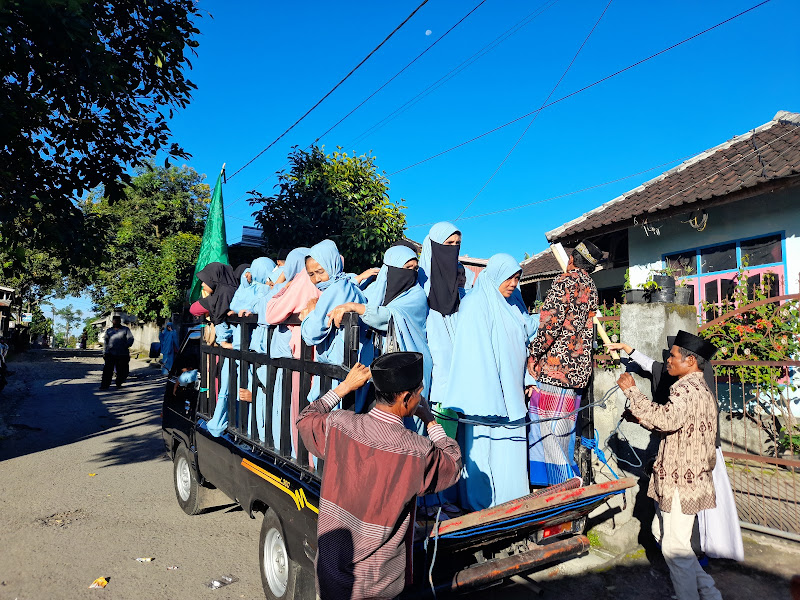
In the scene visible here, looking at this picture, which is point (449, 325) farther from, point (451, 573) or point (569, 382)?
point (451, 573)

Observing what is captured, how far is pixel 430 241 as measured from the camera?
11.4ft

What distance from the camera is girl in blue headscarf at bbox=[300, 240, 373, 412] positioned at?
3102 mm

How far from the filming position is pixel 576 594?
11.8 feet

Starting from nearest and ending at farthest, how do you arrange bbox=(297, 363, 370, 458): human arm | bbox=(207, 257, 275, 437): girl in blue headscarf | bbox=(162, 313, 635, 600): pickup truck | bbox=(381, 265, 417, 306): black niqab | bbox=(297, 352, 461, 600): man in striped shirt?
bbox=(297, 352, 461, 600): man in striped shirt → bbox=(297, 363, 370, 458): human arm → bbox=(162, 313, 635, 600): pickup truck → bbox=(381, 265, 417, 306): black niqab → bbox=(207, 257, 275, 437): girl in blue headscarf

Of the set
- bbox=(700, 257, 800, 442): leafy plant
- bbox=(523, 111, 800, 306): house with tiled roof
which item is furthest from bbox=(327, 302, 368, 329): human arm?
bbox=(523, 111, 800, 306): house with tiled roof

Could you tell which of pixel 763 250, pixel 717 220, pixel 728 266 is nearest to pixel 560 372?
pixel 763 250

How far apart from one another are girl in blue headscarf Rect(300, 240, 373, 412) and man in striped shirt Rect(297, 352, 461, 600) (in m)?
0.67

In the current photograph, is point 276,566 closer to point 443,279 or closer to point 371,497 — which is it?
point 371,497

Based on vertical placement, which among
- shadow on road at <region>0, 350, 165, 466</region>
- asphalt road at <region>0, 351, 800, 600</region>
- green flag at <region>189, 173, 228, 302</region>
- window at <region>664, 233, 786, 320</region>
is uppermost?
green flag at <region>189, 173, 228, 302</region>

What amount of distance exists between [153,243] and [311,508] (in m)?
24.8

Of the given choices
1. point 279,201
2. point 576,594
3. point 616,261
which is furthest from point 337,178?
point 576,594

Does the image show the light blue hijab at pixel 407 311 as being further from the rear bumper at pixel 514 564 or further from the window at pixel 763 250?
the window at pixel 763 250

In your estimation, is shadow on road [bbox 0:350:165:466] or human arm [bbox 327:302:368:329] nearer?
human arm [bbox 327:302:368:329]

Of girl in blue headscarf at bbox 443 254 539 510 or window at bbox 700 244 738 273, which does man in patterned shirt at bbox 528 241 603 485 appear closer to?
girl in blue headscarf at bbox 443 254 539 510
